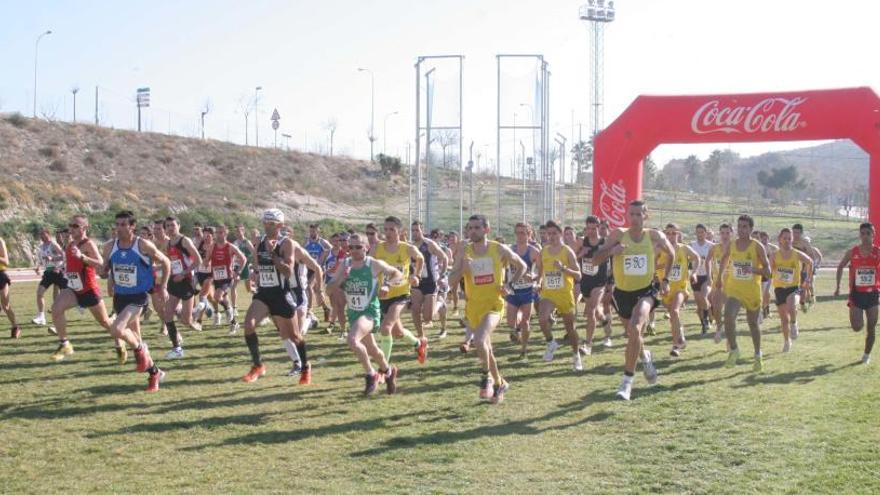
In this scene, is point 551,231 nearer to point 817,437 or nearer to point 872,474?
point 817,437

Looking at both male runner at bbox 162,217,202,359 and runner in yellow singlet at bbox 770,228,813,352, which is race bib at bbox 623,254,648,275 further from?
male runner at bbox 162,217,202,359

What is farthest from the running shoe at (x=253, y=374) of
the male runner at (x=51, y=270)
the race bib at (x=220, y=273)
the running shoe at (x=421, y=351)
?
the male runner at (x=51, y=270)

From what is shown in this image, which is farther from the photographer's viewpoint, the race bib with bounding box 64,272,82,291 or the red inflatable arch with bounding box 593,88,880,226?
the red inflatable arch with bounding box 593,88,880,226

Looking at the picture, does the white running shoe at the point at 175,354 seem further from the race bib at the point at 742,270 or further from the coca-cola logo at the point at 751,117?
the coca-cola logo at the point at 751,117

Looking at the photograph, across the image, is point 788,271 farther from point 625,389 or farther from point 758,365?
point 625,389

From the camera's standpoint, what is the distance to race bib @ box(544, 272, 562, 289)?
12125mm

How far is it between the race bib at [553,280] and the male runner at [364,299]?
9.01 feet

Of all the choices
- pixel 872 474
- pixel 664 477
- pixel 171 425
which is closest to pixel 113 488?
pixel 171 425

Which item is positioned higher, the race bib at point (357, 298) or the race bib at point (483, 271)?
the race bib at point (483, 271)

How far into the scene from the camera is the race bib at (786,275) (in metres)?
13.9

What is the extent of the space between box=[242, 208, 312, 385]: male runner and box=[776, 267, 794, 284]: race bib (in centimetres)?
771

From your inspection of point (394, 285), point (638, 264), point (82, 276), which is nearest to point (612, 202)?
point (394, 285)

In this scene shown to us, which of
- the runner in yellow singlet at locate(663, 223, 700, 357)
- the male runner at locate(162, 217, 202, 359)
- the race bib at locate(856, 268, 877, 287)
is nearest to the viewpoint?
the race bib at locate(856, 268, 877, 287)

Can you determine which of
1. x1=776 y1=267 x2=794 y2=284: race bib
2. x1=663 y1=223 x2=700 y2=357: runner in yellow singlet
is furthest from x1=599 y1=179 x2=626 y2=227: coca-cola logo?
x1=776 y1=267 x2=794 y2=284: race bib
